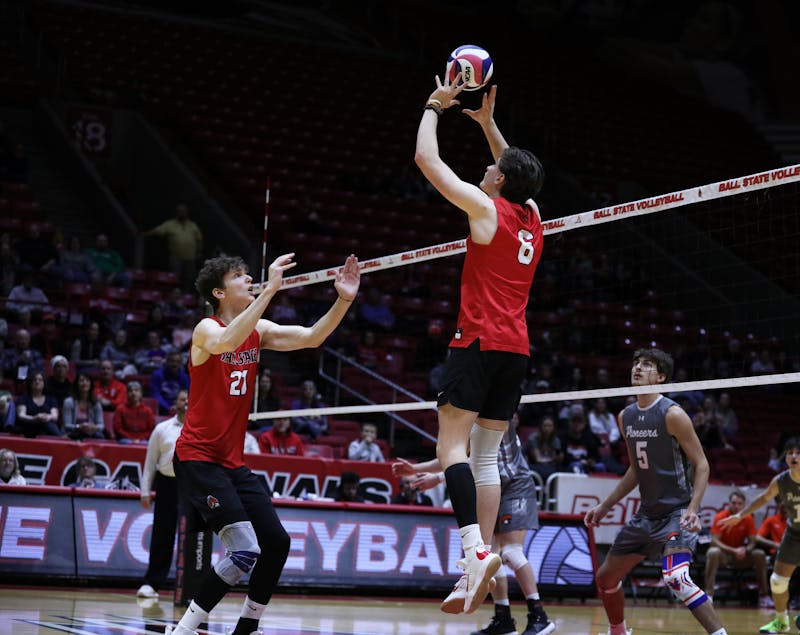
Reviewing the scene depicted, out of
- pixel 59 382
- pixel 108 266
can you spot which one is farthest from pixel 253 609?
pixel 108 266

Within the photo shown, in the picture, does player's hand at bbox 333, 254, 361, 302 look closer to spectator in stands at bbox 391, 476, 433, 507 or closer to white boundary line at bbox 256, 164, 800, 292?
white boundary line at bbox 256, 164, 800, 292

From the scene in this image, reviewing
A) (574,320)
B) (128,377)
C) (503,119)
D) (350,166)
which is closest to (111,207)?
(350,166)

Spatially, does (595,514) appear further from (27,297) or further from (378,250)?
(378,250)

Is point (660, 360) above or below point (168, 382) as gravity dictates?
above

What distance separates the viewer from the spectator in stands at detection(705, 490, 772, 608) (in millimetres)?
15867

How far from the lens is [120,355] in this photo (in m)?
16.2

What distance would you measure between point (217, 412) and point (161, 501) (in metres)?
5.16

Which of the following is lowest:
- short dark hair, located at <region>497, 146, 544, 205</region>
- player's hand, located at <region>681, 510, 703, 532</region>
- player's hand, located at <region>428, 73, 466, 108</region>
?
player's hand, located at <region>681, 510, 703, 532</region>

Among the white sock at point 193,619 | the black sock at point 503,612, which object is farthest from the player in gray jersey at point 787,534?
the white sock at point 193,619

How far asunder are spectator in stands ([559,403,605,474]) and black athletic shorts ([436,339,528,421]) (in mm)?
10455

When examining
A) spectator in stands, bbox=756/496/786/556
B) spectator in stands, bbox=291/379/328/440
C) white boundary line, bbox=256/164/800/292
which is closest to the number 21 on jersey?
white boundary line, bbox=256/164/800/292

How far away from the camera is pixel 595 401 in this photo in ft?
59.7

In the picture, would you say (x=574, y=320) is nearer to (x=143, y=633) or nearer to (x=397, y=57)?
(x=143, y=633)

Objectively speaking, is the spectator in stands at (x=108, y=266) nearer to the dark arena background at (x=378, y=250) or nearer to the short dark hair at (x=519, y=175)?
the dark arena background at (x=378, y=250)
